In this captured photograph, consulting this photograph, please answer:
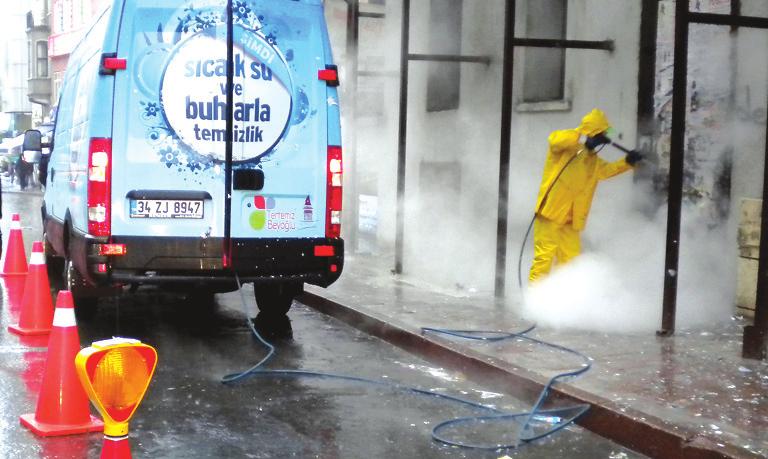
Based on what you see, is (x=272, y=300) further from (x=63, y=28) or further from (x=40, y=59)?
(x=40, y=59)

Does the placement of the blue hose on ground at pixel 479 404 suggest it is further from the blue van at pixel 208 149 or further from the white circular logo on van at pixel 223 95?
the white circular logo on van at pixel 223 95

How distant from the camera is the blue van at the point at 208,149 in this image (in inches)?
289

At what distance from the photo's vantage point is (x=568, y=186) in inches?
334

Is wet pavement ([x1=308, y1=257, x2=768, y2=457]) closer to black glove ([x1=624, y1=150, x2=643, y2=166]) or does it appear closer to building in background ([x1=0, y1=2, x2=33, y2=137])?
black glove ([x1=624, y1=150, x2=643, y2=166])

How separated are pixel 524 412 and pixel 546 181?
3.07m

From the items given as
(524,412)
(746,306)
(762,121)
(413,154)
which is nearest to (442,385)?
(524,412)

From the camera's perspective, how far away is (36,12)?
191 ft

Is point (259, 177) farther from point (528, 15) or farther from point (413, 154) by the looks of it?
point (413, 154)

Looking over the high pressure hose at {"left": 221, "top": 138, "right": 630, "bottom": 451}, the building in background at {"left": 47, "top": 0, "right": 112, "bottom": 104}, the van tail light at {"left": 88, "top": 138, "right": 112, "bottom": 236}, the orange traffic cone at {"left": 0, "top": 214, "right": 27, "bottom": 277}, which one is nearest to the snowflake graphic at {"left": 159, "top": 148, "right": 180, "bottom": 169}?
the van tail light at {"left": 88, "top": 138, "right": 112, "bottom": 236}

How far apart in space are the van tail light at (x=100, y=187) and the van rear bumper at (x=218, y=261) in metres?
0.14

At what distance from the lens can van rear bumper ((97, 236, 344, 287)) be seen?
7.46 metres

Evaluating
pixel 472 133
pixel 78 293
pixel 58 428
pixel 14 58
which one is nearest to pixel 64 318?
pixel 58 428

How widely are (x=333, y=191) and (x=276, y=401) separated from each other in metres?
2.22

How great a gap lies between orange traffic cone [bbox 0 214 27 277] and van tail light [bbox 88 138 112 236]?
4.71 metres
